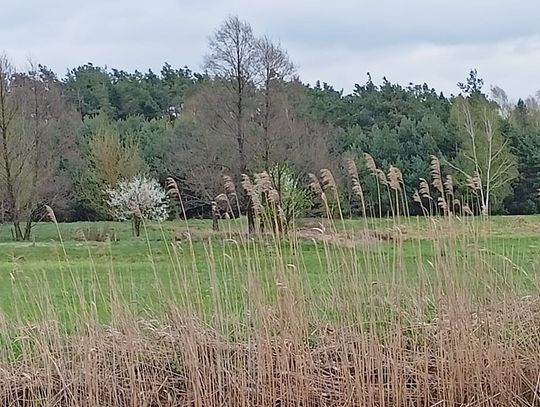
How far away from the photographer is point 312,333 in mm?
3146

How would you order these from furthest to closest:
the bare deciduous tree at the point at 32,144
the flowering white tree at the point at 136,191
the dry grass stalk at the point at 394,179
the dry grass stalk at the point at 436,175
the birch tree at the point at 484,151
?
the bare deciduous tree at the point at 32,144 → the flowering white tree at the point at 136,191 → the birch tree at the point at 484,151 → the dry grass stalk at the point at 436,175 → the dry grass stalk at the point at 394,179

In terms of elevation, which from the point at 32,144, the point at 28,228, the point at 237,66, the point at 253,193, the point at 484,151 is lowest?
the point at 28,228

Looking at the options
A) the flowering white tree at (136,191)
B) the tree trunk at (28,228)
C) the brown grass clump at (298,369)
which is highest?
the flowering white tree at (136,191)

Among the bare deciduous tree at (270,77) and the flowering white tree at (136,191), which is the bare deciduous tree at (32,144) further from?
the bare deciduous tree at (270,77)

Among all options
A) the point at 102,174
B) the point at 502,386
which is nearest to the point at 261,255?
the point at 502,386

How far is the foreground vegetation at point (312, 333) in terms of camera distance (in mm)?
2986

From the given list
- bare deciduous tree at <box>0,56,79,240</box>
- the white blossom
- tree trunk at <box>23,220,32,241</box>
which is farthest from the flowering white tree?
tree trunk at <box>23,220,32,241</box>

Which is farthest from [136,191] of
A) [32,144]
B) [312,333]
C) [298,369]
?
[298,369]

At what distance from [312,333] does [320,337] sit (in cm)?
4

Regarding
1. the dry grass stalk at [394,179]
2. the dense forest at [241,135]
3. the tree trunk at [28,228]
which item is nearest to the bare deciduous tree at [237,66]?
the dense forest at [241,135]

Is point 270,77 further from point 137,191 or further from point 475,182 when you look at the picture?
point 475,182

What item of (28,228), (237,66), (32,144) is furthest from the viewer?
(32,144)

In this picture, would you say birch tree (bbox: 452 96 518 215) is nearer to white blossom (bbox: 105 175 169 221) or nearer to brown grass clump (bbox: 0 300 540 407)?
brown grass clump (bbox: 0 300 540 407)

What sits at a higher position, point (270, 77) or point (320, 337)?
point (270, 77)
